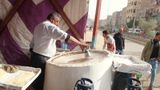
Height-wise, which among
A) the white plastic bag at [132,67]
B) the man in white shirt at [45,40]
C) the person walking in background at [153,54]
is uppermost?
the man in white shirt at [45,40]

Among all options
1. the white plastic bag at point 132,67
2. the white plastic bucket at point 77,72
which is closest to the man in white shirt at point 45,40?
the white plastic bucket at point 77,72

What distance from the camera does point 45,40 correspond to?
4652mm

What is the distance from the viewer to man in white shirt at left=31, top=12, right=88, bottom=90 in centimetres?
443

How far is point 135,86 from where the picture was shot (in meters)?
4.23

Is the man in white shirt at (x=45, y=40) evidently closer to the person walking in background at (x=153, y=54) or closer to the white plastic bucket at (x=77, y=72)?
the white plastic bucket at (x=77, y=72)

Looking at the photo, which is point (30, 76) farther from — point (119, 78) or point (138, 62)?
point (138, 62)

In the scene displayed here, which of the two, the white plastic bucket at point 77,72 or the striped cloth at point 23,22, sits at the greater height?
the striped cloth at point 23,22

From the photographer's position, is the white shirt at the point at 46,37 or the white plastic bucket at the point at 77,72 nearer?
the white plastic bucket at the point at 77,72

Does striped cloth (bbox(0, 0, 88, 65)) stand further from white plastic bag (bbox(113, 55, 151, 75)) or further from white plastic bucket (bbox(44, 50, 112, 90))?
white plastic bag (bbox(113, 55, 151, 75))

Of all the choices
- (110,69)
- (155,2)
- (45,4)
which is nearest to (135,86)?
(110,69)

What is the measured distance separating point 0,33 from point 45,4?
1.05 m

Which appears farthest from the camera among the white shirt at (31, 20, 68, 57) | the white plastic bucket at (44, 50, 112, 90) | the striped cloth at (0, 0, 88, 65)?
the striped cloth at (0, 0, 88, 65)

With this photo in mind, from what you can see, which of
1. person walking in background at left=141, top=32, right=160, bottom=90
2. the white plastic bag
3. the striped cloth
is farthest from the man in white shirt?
person walking in background at left=141, top=32, right=160, bottom=90

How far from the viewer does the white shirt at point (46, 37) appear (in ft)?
14.4
